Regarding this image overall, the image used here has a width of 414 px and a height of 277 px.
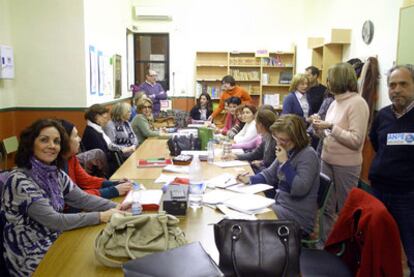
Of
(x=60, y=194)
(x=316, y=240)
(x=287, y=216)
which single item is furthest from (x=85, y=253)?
(x=316, y=240)

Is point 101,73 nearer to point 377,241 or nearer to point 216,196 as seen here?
point 216,196

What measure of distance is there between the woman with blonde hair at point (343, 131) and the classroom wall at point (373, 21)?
169 cm

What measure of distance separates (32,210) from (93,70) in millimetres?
4299

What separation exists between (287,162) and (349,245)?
0.64 meters

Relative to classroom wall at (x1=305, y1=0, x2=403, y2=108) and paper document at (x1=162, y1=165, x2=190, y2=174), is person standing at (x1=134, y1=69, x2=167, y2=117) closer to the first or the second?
classroom wall at (x1=305, y1=0, x2=403, y2=108)

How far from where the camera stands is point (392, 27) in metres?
4.63

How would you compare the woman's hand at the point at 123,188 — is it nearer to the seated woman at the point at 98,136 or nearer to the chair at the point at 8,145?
the seated woman at the point at 98,136

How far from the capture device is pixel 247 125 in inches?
187

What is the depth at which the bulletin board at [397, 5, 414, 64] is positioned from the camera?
3.83m

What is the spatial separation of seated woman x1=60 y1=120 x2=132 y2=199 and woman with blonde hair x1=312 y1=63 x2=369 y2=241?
5.20ft

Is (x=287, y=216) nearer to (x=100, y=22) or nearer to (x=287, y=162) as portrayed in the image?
(x=287, y=162)

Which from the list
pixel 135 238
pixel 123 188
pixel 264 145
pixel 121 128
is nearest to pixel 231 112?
pixel 121 128

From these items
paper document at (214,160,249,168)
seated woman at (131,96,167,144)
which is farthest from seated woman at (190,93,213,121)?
paper document at (214,160,249,168)

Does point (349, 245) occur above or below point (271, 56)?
below
